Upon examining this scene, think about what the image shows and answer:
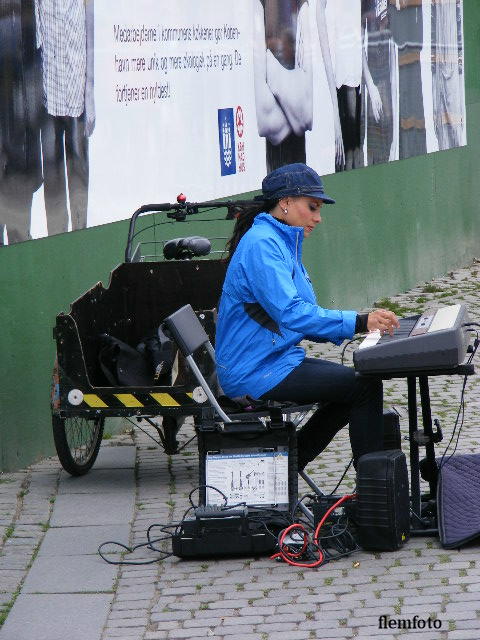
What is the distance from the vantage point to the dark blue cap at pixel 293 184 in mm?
6379

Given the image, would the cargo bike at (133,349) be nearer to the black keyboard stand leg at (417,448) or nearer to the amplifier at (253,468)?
the amplifier at (253,468)

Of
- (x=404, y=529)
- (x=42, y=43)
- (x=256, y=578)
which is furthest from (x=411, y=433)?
(x=42, y=43)

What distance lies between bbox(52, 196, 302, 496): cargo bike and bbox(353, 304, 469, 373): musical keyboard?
51 centimetres

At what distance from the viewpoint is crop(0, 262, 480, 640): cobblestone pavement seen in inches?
204

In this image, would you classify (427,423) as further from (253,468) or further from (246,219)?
(246,219)

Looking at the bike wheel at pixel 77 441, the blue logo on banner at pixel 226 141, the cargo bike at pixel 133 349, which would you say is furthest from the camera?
the blue logo on banner at pixel 226 141

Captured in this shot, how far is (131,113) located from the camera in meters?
9.33

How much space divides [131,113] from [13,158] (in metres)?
1.59

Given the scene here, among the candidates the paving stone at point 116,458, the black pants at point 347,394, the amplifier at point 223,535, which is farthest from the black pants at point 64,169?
the amplifier at point 223,535

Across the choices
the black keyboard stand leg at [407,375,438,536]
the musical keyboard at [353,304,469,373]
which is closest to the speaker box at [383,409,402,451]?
the black keyboard stand leg at [407,375,438,536]

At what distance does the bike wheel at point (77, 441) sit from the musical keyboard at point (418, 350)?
2.03 meters

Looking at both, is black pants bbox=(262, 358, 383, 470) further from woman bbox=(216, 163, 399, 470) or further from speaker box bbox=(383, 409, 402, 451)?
speaker box bbox=(383, 409, 402, 451)

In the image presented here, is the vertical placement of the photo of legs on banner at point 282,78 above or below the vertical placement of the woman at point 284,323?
above

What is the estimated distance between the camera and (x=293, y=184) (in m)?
6.38
